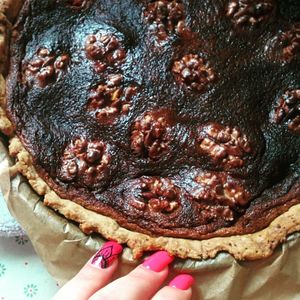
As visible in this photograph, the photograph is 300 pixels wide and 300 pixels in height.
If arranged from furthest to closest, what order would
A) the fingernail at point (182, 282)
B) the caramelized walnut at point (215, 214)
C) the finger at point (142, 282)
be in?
the caramelized walnut at point (215, 214) < the fingernail at point (182, 282) < the finger at point (142, 282)

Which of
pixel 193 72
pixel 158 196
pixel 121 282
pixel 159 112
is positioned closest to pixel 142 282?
pixel 121 282

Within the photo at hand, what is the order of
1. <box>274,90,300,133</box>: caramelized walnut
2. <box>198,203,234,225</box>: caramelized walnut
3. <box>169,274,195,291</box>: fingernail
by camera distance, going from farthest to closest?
1. <box>274,90,300,133</box>: caramelized walnut
2. <box>198,203,234,225</box>: caramelized walnut
3. <box>169,274,195,291</box>: fingernail

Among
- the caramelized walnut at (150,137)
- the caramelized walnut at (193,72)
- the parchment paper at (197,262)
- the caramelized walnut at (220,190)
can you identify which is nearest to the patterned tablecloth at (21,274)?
the parchment paper at (197,262)

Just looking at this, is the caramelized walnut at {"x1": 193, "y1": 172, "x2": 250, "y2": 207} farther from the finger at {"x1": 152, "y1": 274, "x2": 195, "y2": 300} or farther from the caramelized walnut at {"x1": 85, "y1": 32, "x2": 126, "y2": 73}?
the caramelized walnut at {"x1": 85, "y1": 32, "x2": 126, "y2": 73}

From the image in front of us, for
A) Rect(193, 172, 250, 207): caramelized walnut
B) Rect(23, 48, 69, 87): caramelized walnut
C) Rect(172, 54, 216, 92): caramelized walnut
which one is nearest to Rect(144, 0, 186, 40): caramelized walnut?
Rect(172, 54, 216, 92): caramelized walnut

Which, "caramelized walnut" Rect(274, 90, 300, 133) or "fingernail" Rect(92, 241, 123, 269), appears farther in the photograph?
"caramelized walnut" Rect(274, 90, 300, 133)

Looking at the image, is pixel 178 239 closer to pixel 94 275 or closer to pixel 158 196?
pixel 158 196

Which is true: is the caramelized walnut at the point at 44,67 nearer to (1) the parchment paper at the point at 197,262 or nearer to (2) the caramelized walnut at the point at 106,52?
(2) the caramelized walnut at the point at 106,52

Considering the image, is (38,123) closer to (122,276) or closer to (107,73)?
(107,73)
